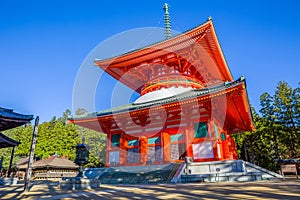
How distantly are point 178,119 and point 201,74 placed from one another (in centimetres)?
603

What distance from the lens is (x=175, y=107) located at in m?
13.9

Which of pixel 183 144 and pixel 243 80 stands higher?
pixel 243 80

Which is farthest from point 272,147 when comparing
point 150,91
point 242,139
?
point 150,91

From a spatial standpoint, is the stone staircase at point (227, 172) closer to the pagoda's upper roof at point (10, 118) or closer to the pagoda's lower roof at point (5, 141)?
the pagoda's upper roof at point (10, 118)

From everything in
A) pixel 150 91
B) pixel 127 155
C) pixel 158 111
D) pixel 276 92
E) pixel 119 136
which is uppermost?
pixel 276 92

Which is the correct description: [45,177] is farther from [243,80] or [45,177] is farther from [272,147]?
[272,147]

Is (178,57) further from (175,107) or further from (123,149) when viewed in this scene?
(123,149)

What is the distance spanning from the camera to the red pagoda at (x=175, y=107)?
1327 cm

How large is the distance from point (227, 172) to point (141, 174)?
199 inches

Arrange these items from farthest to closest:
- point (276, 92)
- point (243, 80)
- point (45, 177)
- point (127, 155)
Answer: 1. point (276, 92)
2. point (45, 177)
3. point (127, 155)
4. point (243, 80)

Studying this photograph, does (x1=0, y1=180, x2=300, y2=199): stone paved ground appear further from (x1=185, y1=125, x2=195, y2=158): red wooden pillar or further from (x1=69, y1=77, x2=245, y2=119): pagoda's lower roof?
(x1=185, y1=125, x2=195, y2=158): red wooden pillar

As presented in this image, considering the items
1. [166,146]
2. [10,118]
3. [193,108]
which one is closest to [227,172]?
[166,146]

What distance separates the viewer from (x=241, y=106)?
1353cm

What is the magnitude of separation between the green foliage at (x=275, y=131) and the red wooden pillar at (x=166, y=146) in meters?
22.1
